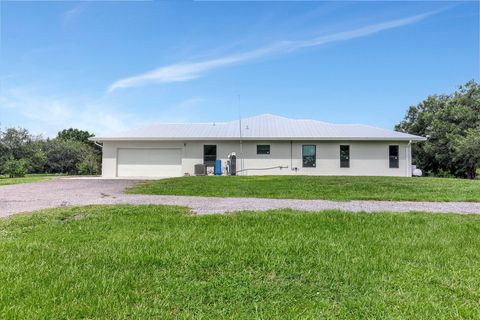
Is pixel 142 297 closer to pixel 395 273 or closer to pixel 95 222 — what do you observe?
pixel 395 273

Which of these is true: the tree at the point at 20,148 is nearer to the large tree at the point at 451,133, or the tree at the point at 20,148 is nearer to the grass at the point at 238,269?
the grass at the point at 238,269

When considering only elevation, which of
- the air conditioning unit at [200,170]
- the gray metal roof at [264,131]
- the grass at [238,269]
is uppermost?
the gray metal roof at [264,131]

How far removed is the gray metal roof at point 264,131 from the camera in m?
19.5

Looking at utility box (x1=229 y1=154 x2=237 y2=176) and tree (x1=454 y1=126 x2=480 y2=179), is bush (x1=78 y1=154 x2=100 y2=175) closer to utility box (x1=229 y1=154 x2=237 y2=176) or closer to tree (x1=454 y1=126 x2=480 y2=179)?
utility box (x1=229 y1=154 x2=237 y2=176)

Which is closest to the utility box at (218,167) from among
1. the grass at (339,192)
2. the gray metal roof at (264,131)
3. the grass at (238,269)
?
the gray metal roof at (264,131)

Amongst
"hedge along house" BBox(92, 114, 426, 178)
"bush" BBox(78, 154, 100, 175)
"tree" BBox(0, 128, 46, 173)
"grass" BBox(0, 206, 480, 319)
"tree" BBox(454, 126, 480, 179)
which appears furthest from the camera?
"bush" BBox(78, 154, 100, 175)

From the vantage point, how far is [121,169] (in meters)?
20.7

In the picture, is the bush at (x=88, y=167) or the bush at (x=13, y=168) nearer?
the bush at (x=13, y=168)

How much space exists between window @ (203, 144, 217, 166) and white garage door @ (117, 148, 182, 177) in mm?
1608

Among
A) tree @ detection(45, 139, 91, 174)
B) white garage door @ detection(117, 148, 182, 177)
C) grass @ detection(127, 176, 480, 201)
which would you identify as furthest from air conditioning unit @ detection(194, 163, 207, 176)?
tree @ detection(45, 139, 91, 174)

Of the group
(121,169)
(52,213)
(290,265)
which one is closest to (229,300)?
(290,265)

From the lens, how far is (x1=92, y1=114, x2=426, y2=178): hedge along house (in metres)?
19.7

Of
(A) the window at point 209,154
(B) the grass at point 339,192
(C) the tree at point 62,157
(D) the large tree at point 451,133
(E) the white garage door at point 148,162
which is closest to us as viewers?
(B) the grass at point 339,192

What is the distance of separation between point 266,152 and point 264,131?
177 cm
